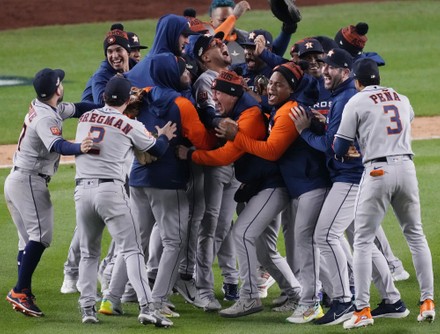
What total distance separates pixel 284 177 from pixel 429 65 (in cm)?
1218

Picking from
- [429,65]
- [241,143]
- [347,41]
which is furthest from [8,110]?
[241,143]

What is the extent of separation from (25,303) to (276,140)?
213 cm

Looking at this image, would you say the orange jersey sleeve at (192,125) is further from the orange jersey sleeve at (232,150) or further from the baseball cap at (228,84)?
the baseball cap at (228,84)

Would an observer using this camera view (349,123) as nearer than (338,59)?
Yes

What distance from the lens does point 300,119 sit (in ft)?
24.7

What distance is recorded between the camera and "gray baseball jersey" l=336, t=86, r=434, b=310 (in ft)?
23.8

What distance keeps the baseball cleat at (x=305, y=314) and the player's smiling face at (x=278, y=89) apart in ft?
4.70

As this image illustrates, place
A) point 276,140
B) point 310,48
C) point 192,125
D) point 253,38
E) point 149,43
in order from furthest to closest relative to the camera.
Answer: point 149,43 → point 253,38 → point 310,48 → point 192,125 → point 276,140

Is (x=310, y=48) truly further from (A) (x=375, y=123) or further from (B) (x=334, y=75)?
(A) (x=375, y=123)

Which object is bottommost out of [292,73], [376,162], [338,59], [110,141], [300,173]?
[300,173]

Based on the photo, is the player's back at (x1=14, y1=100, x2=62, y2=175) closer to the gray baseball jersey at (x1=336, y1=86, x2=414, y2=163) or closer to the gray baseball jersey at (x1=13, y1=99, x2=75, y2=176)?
the gray baseball jersey at (x1=13, y1=99, x2=75, y2=176)

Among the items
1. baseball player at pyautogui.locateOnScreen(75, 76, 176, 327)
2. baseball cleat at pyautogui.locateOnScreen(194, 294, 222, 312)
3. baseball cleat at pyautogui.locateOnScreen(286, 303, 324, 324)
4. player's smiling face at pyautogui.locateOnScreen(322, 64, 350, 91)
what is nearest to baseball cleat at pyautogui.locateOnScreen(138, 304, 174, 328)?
baseball player at pyautogui.locateOnScreen(75, 76, 176, 327)

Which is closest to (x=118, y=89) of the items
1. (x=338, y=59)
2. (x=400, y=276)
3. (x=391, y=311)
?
(x=338, y=59)

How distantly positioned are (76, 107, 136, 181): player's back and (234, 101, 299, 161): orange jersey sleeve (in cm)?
79
